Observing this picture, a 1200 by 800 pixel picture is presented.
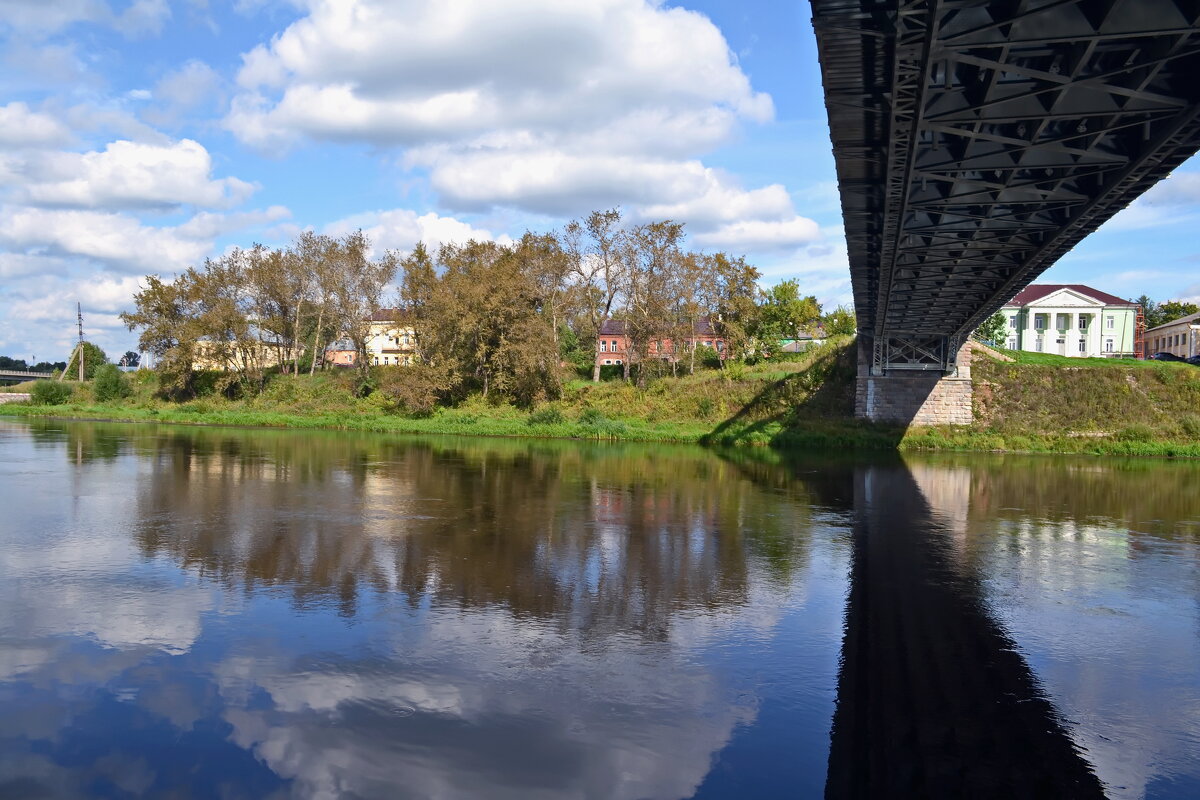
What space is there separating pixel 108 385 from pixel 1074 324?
310 ft

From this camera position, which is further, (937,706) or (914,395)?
(914,395)

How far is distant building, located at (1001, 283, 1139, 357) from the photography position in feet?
296

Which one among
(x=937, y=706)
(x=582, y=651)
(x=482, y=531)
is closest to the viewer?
(x=937, y=706)

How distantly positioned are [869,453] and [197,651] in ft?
131

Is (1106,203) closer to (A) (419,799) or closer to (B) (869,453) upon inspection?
(A) (419,799)

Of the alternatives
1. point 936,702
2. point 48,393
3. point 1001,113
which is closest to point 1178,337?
point 1001,113

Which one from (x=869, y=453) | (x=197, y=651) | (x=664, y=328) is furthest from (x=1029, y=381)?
(x=197, y=651)

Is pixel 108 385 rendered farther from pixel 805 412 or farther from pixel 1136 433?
pixel 1136 433

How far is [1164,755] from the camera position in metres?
8.23

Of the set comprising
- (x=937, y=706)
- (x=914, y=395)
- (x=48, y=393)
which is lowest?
(x=937, y=706)

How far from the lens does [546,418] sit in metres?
57.8

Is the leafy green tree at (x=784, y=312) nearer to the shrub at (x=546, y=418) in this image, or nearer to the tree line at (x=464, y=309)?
the tree line at (x=464, y=309)

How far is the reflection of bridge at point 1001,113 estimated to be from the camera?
35.6 ft

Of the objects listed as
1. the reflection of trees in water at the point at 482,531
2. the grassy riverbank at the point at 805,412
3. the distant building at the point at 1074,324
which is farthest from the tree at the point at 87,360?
the distant building at the point at 1074,324
